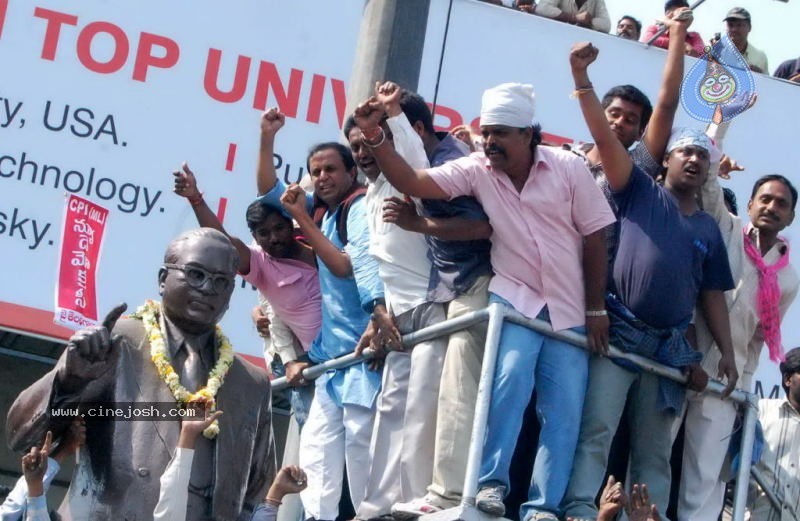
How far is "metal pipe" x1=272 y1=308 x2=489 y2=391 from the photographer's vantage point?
685cm

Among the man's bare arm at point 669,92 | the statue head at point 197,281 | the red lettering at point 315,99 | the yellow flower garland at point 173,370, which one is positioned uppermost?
the red lettering at point 315,99

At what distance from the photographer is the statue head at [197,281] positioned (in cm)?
623

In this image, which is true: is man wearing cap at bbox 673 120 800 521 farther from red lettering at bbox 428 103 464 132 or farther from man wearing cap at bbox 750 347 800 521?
red lettering at bbox 428 103 464 132

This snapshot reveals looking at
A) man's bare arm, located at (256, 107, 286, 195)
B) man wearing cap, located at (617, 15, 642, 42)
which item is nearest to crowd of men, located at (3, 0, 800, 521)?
man's bare arm, located at (256, 107, 286, 195)

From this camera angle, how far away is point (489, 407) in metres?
6.73

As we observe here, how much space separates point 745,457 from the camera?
7297 mm

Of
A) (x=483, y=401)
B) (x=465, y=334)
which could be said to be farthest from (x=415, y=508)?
(x=465, y=334)

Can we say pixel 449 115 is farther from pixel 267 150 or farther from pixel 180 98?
pixel 267 150

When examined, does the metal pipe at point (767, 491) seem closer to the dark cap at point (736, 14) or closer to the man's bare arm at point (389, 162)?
the man's bare arm at point (389, 162)

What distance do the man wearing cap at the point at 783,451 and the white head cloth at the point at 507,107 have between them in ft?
6.39

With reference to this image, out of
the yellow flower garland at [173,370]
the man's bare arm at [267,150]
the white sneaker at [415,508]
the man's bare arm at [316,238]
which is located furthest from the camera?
the man's bare arm at [267,150]

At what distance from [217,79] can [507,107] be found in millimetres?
5742

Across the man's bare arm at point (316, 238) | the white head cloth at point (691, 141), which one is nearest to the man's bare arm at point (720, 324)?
the white head cloth at point (691, 141)

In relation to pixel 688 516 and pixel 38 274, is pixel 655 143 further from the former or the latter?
pixel 38 274
